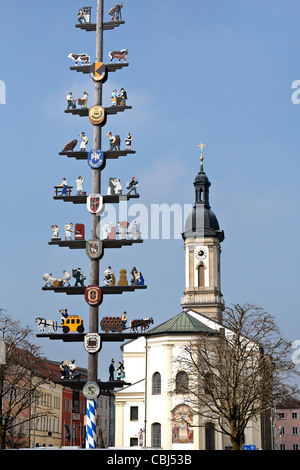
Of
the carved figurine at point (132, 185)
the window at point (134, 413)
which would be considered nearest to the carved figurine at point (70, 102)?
the carved figurine at point (132, 185)

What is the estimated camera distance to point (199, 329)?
260ft

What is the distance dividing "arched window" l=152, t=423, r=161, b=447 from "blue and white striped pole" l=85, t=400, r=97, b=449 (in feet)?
142

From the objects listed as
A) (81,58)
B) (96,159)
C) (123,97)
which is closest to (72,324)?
(96,159)

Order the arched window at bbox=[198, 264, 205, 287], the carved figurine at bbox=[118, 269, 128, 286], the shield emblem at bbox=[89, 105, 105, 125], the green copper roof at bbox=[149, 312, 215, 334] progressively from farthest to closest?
the arched window at bbox=[198, 264, 205, 287] → the green copper roof at bbox=[149, 312, 215, 334] → the shield emblem at bbox=[89, 105, 105, 125] → the carved figurine at bbox=[118, 269, 128, 286]

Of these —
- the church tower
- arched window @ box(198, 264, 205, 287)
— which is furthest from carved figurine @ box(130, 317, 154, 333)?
arched window @ box(198, 264, 205, 287)

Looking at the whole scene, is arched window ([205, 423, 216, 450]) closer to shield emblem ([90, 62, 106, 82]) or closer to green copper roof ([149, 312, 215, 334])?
green copper roof ([149, 312, 215, 334])

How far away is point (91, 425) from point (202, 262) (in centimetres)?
7380

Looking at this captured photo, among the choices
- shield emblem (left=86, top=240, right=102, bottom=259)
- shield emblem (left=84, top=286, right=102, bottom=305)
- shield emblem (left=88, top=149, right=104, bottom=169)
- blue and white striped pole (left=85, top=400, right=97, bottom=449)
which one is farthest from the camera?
shield emblem (left=88, top=149, right=104, bottom=169)

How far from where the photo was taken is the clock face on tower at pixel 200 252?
10535cm

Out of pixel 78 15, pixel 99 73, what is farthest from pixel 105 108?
pixel 78 15

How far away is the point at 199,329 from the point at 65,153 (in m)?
46.9

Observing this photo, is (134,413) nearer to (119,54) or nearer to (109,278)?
(109,278)

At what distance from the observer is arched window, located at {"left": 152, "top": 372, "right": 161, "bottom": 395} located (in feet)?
248

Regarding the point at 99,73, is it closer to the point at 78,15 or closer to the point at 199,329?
the point at 78,15
